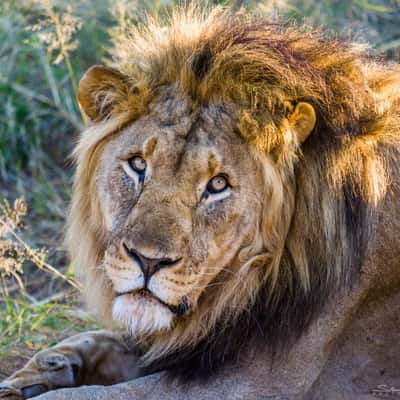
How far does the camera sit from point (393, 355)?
13.5 ft

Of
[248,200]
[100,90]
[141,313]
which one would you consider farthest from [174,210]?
[100,90]

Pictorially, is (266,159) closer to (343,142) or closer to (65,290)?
(343,142)

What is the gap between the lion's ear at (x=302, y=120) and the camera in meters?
3.65

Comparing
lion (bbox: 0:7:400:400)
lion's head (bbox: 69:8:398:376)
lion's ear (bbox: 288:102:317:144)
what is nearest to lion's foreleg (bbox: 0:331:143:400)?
lion (bbox: 0:7:400:400)

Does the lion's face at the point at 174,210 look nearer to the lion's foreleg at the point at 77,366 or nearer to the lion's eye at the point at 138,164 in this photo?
the lion's eye at the point at 138,164

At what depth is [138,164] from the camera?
377cm

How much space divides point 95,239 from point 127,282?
23.1 inches

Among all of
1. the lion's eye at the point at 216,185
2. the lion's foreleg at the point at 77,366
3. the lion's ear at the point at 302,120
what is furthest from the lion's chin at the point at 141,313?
the lion's ear at the point at 302,120

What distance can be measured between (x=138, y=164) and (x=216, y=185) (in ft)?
1.14

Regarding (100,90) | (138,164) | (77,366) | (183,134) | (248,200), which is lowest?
(77,366)

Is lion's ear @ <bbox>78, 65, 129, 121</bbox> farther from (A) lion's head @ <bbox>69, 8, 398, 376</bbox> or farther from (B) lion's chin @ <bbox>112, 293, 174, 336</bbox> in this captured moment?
(B) lion's chin @ <bbox>112, 293, 174, 336</bbox>

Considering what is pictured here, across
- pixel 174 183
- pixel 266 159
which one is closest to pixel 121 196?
pixel 174 183

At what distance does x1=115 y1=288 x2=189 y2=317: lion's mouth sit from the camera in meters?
3.48

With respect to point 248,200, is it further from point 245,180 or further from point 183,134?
point 183,134
